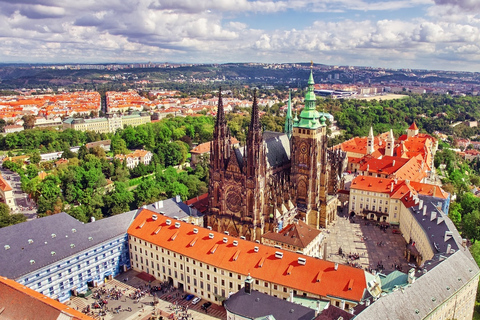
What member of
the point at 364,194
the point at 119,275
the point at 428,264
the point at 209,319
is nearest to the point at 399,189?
the point at 364,194

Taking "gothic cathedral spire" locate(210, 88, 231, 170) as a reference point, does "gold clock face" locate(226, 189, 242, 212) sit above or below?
below

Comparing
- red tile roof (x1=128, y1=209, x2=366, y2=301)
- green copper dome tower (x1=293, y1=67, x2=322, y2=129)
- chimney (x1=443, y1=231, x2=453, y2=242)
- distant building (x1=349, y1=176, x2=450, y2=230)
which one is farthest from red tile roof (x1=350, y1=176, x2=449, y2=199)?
red tile roof (x1=128, y1=209, x2=366, y2=301)

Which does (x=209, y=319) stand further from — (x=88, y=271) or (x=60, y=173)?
(x=60, y=173)

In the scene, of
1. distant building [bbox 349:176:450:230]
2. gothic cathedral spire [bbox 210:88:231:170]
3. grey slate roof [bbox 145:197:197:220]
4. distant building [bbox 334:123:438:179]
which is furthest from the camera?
distant building [bbox 334:123:438:179]

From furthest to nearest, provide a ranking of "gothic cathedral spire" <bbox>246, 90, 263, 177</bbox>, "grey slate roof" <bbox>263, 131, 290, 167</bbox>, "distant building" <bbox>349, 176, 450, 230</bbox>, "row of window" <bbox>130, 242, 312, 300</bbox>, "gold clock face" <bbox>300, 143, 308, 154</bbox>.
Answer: "distant building" <bbox>349, 176, 450, 230</bbox> → "grey slate roof" <bbox>263, 131, 290, 167</bbox> → "gold clock face" <bbox>300, 143, 308, 154</bbox> → "gothic cathedral spire" <bbox>246, 90, 263, 177</bbox> → "row of window" <bbox>130, 242, 312, 300</bbox>

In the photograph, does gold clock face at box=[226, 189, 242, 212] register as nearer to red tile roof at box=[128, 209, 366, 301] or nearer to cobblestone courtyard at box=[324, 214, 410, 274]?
red tile roof at box=[128, 209, 366, 301]
